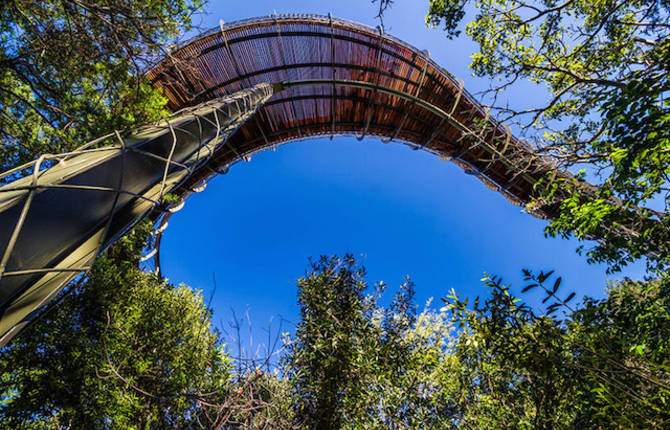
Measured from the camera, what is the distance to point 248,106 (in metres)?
5.52

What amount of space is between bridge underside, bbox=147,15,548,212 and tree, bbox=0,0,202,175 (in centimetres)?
180

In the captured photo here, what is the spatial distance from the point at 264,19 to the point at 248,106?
3.81 meters

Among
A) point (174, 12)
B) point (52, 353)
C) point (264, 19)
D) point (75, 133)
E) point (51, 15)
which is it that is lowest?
point (52, 353)

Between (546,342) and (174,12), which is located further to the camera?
(174,12)

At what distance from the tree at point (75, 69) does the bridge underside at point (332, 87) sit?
180 cm

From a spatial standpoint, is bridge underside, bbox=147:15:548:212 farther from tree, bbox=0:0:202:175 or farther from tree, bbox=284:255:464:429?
tree, bbox=284:255:464:429

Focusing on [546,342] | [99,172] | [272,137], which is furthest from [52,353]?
[546,342]

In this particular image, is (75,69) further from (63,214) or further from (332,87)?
(332,87)

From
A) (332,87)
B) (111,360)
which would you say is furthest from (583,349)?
(332,87)

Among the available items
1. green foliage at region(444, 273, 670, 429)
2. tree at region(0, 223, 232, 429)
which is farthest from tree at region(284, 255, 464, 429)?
green foliage at region(444, 273, 670, 429)

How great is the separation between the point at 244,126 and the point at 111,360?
7.56m

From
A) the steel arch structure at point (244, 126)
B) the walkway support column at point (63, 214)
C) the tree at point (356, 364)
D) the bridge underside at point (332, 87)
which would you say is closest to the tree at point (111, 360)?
the tree at point (356, 364)

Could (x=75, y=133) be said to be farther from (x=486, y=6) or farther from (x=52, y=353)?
(x=486, y=6)

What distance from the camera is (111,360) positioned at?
228 inches
